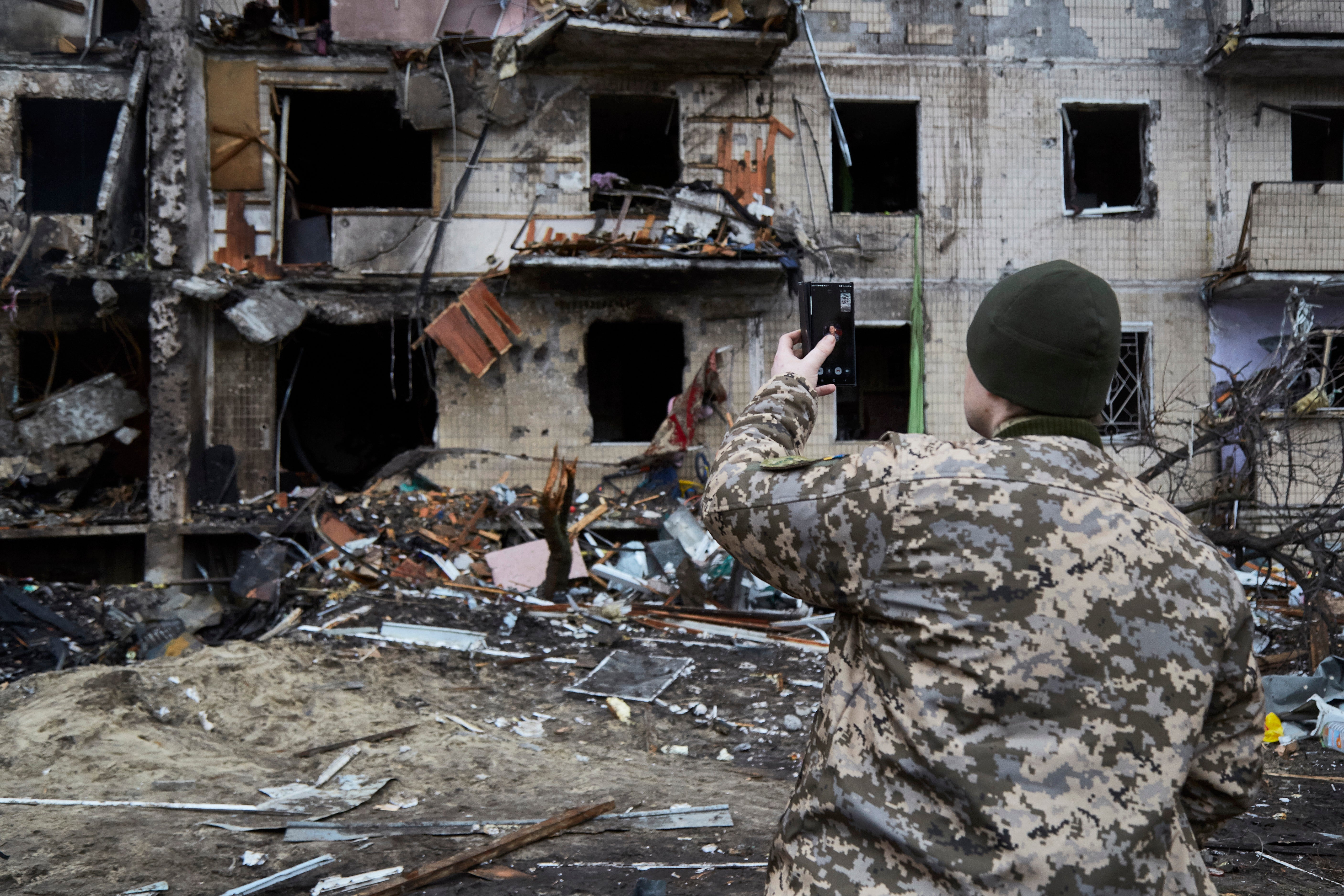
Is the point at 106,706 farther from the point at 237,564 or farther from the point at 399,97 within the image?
the point at 399,97

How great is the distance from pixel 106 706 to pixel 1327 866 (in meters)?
6.65

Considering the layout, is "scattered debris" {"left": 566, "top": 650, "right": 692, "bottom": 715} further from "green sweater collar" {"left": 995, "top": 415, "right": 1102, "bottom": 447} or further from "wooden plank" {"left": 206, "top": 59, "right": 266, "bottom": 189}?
"wooden plank" {"left": 206, "top": 59, "right": 266, "bottom": 189}

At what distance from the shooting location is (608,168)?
51.2 ft

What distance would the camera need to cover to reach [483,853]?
140 inches

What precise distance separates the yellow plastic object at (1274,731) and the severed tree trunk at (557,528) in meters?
5.87

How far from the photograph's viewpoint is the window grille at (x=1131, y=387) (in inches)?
471

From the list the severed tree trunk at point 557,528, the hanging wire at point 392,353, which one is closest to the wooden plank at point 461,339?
the hanging wire at point 392,353

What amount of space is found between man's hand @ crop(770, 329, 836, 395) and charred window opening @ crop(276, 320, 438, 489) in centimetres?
1376

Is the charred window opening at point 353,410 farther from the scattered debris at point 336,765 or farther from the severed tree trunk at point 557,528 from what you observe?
the scattered debris at point 336,765

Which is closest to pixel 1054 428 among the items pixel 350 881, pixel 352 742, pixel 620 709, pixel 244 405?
pixel 350 881

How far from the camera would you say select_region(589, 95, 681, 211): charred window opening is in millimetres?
11977

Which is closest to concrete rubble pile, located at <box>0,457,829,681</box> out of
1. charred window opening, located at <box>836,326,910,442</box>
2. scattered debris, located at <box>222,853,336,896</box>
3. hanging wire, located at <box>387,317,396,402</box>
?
hanging wire, located at <box>387,317,396,402</box>

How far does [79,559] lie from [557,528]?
7.78 metres

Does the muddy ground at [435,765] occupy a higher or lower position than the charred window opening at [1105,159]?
lower
